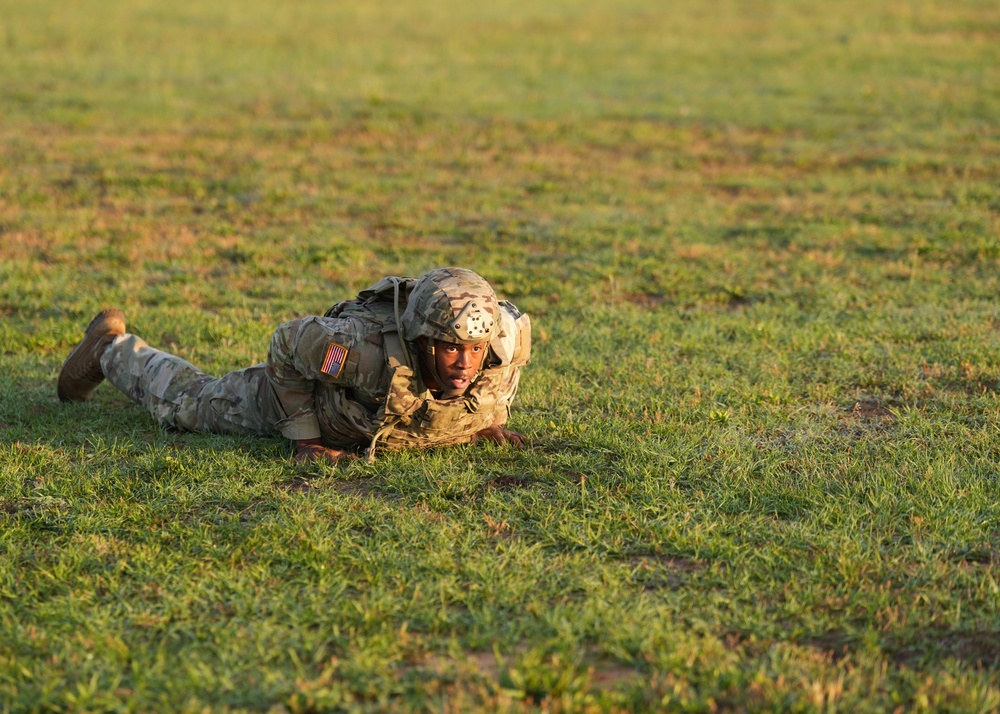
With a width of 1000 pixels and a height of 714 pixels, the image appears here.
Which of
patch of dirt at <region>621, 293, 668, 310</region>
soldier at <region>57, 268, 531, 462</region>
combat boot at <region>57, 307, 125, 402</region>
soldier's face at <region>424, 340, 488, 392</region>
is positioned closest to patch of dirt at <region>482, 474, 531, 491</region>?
soldier at <region>57, 268, 531, 462</region>

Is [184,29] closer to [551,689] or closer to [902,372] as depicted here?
[902,372]

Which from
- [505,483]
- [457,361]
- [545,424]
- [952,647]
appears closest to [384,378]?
[457,361]

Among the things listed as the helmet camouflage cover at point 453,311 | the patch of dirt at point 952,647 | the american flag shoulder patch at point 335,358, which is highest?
the helmet camouflage cover at point 453,311

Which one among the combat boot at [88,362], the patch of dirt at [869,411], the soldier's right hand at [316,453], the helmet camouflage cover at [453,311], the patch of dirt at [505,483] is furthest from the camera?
the combat boot at [88,362]

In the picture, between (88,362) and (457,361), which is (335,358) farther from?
(88,362)

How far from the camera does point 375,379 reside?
18.6 ft

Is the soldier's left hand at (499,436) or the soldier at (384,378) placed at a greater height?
the soldier at (384,378)

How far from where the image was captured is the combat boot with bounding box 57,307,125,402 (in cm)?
701

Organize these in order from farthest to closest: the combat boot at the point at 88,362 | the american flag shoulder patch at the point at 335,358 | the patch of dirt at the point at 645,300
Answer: the patch of dirt at the point at 645,300 → the combat boot at the point at 88,362 → the american flag shoulder patch at the point at 335,358

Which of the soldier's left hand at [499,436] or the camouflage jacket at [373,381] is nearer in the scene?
the camouflage jacket at [373,381]

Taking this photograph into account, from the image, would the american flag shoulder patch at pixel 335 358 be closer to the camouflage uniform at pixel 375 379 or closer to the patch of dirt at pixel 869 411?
the camouflage uniform at pixel 375 379

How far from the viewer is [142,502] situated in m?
5.54

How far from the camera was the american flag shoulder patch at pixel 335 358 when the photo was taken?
5574 mm

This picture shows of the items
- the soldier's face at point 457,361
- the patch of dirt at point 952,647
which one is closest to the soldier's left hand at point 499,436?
the soldier's face at point 457,361
